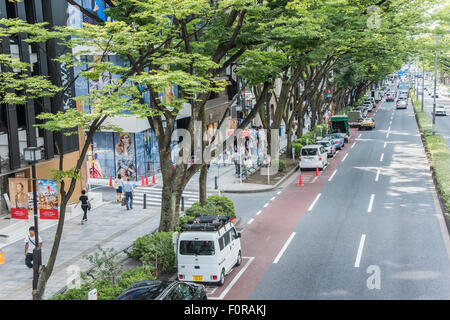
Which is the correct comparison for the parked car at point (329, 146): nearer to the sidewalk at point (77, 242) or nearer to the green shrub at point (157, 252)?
the sidewalk at point (77, 242)

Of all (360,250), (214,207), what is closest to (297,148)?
(214,207)

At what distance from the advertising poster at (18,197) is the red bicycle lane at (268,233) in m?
9.04

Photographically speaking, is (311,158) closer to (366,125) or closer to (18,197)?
(18,197)

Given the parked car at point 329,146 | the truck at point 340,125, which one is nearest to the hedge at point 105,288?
the parked car at point 329,146

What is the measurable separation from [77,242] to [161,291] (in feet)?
33.1

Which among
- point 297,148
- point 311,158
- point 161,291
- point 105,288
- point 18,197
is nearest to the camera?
point 161,291

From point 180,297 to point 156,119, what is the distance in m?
9.20

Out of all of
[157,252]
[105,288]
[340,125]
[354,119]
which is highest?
[340,125]

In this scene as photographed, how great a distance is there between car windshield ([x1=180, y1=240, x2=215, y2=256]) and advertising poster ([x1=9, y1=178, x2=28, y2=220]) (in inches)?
350

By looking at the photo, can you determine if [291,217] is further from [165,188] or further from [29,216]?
[29,216]

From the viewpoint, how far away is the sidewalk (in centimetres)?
1650

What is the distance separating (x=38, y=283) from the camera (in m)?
13.7

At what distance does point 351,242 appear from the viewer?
67.1 feet

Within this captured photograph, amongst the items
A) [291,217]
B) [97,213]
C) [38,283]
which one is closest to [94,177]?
[97,213]
